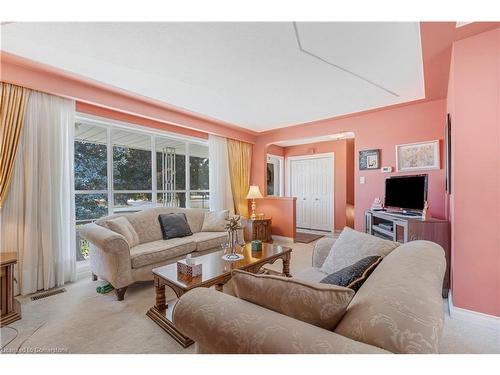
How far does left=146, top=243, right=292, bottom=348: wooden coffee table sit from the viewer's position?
177 centimetres

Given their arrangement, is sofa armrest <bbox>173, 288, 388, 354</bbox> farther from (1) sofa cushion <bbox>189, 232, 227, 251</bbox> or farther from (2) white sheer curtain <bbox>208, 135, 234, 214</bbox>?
(2) white sheer curtain <bbox>208, 135, 234, 214</bbox>

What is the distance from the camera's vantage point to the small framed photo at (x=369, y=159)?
146 inches

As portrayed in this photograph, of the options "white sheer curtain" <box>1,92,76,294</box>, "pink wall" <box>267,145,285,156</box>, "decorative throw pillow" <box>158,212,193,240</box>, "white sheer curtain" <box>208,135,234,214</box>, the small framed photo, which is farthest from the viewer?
"pink wall" <box>267,145,285,156</box>

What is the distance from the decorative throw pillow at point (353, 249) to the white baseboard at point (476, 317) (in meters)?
1.01

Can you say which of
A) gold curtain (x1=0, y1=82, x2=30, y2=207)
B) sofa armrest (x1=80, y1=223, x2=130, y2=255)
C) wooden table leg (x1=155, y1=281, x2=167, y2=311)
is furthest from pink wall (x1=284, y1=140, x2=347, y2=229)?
gold curtain (x1=0, y1=82, x2=30, y2=207)

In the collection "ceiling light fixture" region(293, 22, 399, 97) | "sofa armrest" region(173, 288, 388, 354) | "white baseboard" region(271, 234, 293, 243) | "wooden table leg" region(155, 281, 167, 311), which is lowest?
"white baseboard" region(271, 234, 293, 243)

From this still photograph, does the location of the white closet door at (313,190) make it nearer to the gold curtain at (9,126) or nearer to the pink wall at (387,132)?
the pink wall at (387,132)

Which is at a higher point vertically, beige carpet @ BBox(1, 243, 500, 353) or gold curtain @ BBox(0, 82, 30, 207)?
gold curtain @ BBox(0, 82, 30, 207)

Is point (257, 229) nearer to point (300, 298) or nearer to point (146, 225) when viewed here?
point (146, 225)

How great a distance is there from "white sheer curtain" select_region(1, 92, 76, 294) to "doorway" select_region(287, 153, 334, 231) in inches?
199

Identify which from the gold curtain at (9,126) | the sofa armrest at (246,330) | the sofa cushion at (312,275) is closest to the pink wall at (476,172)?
the sofa cushion at (312,275)

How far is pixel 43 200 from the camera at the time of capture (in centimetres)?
256

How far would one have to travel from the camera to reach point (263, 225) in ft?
15.5
